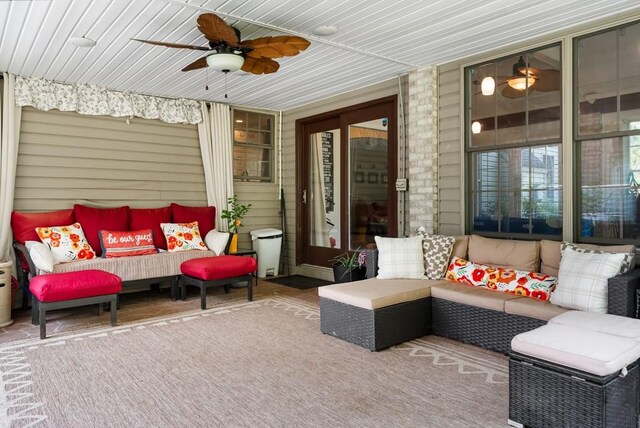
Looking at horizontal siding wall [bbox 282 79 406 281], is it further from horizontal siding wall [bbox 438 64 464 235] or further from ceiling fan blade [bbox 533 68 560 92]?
ceiling fan blade [bbox 533 68 560 92]

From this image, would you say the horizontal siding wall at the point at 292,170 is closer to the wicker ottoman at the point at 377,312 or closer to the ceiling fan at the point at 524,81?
the ceiling fan at the point at 524,81

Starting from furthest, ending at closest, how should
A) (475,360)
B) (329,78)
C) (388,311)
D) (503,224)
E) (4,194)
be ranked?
(329,78) → (4,194) → (503,224) → (388,311) → (475,360)

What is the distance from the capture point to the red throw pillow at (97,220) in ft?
17.5

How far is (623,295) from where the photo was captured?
9.38 feet

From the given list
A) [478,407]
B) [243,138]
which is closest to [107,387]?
[478,407]

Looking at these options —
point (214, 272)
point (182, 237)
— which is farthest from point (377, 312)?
point (182, 237)

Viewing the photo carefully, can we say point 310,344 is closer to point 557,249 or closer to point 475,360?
point 475,360

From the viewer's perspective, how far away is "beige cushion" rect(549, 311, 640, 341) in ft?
7.75

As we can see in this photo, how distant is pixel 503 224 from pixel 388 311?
5.86ft

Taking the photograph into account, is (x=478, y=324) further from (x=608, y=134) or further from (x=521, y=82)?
(x=521, y=82)

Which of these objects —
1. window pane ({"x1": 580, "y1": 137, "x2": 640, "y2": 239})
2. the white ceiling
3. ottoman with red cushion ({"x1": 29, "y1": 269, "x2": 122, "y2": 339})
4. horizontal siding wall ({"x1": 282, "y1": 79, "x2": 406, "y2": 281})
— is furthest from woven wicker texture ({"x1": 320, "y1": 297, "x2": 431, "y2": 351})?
horizontal siding wall ({"x1": 282, "y1": 79, "x2": 406, "y2": 281})

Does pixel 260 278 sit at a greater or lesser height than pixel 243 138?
lesser

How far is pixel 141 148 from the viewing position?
20.3 ft

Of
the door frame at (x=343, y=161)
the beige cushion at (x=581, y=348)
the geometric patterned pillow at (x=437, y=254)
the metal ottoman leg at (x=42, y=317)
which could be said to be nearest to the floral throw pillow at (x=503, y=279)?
the geometric patterned pillow at (x=437, y=254)
